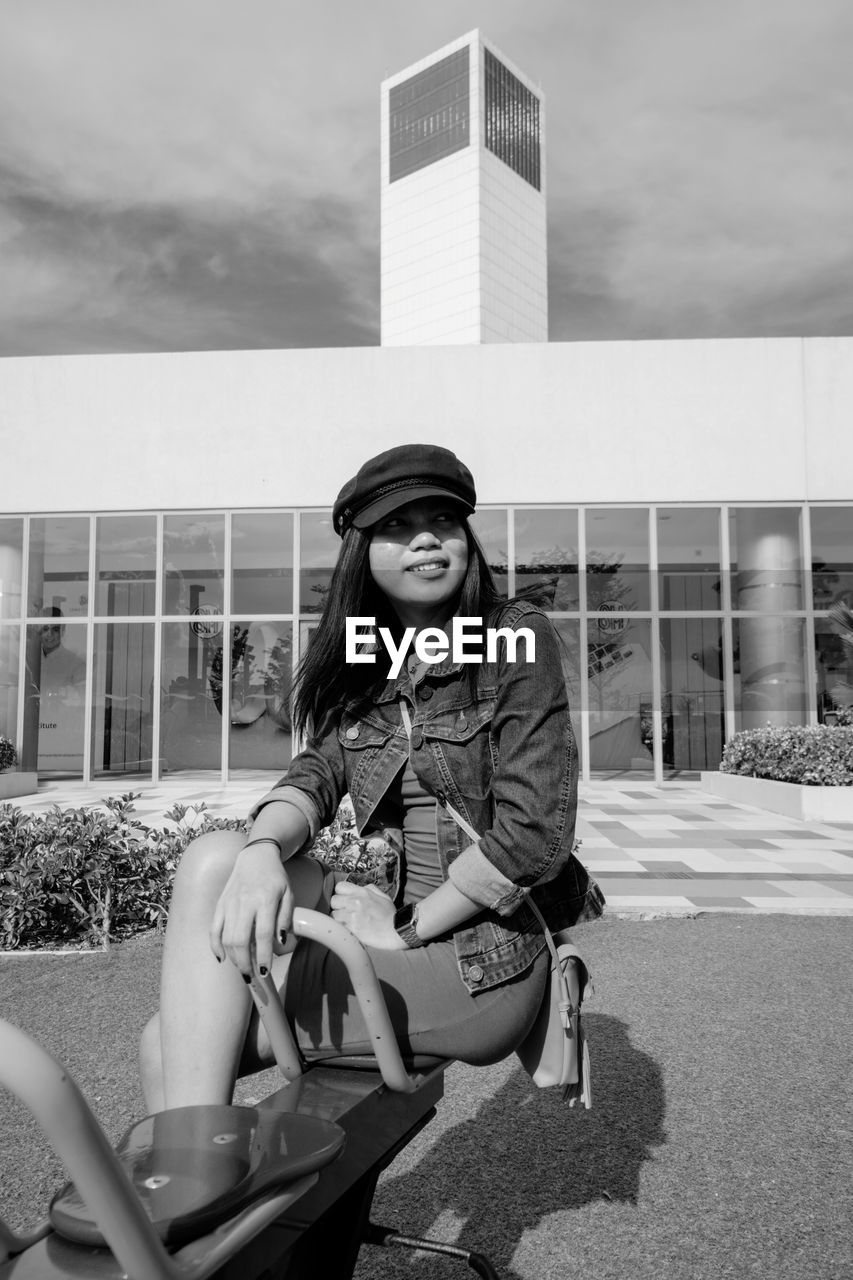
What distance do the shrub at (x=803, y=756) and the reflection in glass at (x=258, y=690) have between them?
6143 mm

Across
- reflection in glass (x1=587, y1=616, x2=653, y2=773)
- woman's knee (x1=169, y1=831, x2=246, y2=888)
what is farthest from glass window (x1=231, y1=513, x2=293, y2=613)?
woman's knee (x1=169, y1=831, x2=246, y2=888)

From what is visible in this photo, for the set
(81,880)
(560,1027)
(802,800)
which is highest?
(560,1027)

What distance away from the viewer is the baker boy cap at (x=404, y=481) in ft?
5.27

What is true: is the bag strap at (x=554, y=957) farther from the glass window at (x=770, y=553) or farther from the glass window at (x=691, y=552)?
the glass window at (x=770, y=553)

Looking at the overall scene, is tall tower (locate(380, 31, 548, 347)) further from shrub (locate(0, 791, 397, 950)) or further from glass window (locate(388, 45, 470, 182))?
shrub (locate(0, 791, 397, 950))

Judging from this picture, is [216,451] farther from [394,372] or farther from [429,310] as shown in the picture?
[429,310]

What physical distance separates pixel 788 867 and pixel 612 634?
6.70 metres

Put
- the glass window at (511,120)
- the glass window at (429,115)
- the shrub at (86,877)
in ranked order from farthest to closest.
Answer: the glass window at (511,120) < the glass window at (429,115) < the shrub at (86,877)

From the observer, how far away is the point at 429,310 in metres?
131

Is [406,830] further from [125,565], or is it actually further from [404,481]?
[125,565]

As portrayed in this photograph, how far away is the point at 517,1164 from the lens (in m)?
2.34

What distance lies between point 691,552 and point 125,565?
7916 mm

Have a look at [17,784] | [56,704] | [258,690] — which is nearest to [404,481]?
[258,690]

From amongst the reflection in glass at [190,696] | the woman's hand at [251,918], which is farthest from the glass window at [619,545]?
the woman's hand at [251,918]
